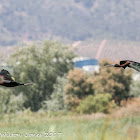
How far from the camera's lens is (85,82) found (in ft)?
94.1

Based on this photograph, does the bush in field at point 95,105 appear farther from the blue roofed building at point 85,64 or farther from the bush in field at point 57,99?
the blue roofed building at point 85,64

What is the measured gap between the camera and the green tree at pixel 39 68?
33.5 m

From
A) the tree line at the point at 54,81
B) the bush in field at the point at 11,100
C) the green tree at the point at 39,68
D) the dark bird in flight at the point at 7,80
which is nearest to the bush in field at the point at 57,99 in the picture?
the tree line at the point at 54,81

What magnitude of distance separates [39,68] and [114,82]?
29.7 feet

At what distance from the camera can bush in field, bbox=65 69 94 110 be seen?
2844 cm

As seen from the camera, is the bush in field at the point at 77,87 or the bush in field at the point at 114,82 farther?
the bush in field at the point at 77,87

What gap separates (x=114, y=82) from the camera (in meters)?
27.9

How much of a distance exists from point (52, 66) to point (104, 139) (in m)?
34.0

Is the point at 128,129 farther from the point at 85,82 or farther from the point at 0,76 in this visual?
the point at 85,82

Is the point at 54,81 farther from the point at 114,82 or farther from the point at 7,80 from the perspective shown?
the point at 7,80

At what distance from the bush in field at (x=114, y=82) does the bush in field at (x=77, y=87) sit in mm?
708

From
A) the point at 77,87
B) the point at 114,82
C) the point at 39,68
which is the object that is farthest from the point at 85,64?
the point at 114,82

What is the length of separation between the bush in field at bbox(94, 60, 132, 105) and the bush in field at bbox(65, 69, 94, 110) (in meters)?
0.71

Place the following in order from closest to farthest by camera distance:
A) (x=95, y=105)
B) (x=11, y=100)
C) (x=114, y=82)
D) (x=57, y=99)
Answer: (x=95, y=105) → (x=114, y=82) → (x=11, y=100) → (x=57, y=99)
